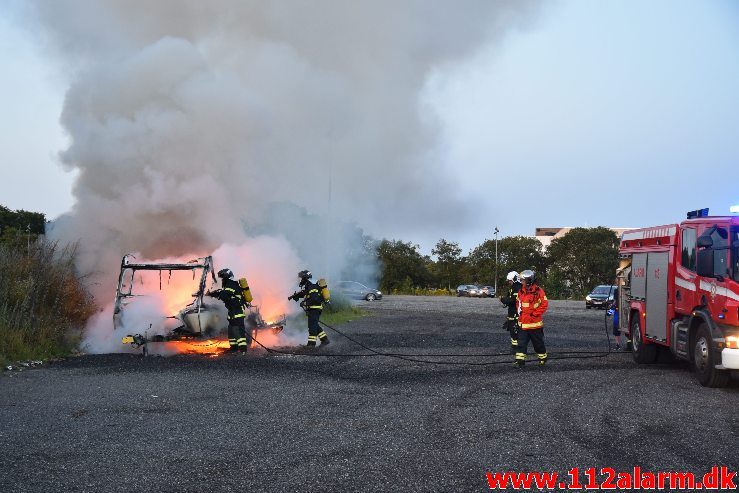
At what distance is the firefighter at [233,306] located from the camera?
533 inches

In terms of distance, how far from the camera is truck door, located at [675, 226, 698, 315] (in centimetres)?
1085

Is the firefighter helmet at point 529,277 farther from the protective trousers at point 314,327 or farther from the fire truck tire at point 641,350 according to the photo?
the protective trousers at point 314,327

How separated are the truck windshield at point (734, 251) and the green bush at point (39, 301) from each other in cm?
1172

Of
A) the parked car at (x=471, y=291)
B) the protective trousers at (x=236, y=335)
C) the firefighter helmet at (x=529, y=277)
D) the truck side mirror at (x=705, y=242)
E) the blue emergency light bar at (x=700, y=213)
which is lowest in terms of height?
the protective trousers at (x=236, y=335)

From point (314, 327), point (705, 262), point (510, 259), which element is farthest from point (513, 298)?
point (510, 259)

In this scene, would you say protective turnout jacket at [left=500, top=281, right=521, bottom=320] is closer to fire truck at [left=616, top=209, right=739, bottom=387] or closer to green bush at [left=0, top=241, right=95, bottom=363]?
fire truck at [left=616, top=209, right=739, bottom=387]

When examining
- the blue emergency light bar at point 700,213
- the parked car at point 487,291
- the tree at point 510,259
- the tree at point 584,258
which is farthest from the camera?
the tree at point 510,259

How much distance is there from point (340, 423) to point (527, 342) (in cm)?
563

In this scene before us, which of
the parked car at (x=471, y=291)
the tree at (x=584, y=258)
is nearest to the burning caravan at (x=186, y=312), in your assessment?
the parked car at (x=471, y=291)

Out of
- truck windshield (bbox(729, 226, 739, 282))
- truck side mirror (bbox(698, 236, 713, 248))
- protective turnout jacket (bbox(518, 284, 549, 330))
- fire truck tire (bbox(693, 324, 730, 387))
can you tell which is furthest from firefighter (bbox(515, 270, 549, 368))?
truck windshield (bbox(729, 226, 739, 282))

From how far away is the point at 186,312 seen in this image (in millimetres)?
13656

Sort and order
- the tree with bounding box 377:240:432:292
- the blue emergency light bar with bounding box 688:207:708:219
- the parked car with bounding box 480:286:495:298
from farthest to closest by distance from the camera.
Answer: the parked car with bounding box 480:286:495:298
the tree with bounding box 377:240:432:292
the blue emergency light bar with bounding box 688:207:708:219

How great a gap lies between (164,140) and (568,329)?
12.9 m

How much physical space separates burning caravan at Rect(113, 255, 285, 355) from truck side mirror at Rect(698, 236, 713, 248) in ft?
29.3
